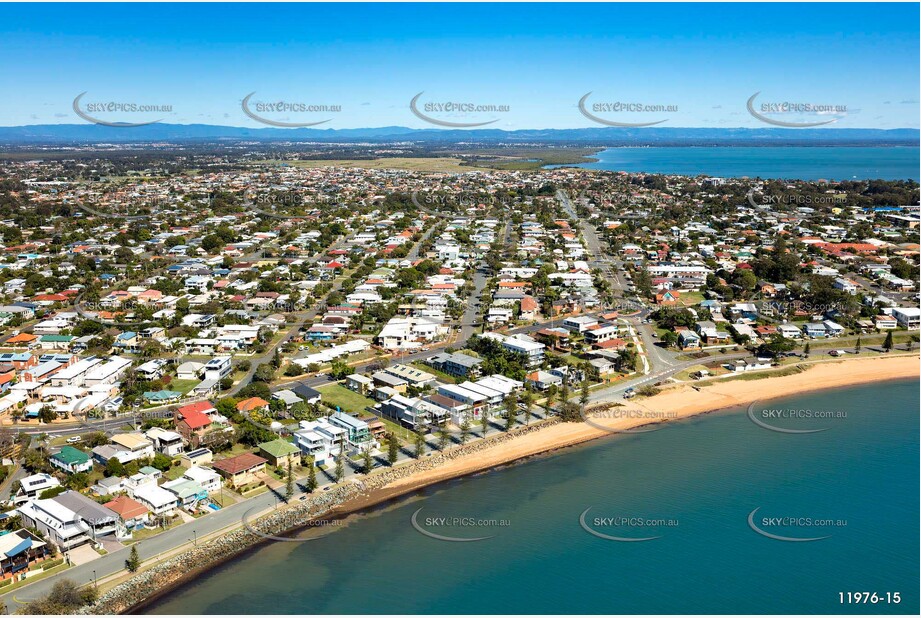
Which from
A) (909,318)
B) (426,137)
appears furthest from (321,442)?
(426,137)

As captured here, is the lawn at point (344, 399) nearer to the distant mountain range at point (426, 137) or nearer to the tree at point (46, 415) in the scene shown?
the tree at point (46, 415)

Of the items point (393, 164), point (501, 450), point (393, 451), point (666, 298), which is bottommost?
point (501, 450)

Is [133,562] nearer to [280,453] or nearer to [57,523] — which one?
[57,523]

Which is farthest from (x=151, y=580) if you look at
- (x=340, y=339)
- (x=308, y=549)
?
(x=340, y=339)

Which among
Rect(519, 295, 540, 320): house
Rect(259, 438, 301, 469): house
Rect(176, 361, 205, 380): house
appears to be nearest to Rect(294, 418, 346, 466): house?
Rect(259, 438, 301, 469): house

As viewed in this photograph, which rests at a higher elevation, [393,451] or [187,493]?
[393,451]

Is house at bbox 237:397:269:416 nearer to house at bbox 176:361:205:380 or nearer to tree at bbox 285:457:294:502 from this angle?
house at bbox 176:361:205:380

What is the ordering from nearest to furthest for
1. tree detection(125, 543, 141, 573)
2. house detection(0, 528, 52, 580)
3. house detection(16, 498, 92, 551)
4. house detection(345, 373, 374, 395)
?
house detection(0, 528, 52, 580), tree detection(125, 543, 141, 573), house detection(16, 498, 92, 551), house detection(345, 373, 374, 395)
